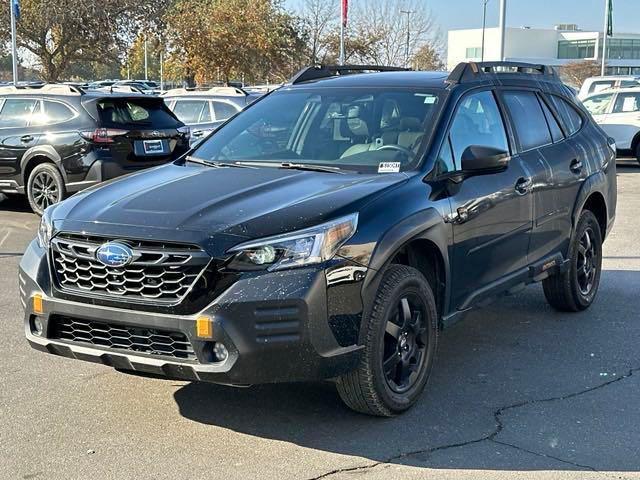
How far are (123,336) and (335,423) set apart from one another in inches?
45.8

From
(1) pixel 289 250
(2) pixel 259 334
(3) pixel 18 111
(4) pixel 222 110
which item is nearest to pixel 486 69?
(1) pixel 289 250

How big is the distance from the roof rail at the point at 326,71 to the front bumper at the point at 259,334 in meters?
2.57

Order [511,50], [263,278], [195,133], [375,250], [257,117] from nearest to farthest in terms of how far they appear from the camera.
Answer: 1. [263,278]
2. [375,250]
3. [257,117]
4. [195,133]
5. [511,50]

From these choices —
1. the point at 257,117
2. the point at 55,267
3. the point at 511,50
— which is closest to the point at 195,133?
the point at 257,117

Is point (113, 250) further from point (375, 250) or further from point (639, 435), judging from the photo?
point (639, 435)

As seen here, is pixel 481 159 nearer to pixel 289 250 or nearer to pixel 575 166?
pixel 289 250

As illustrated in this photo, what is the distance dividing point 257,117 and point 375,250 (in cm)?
193

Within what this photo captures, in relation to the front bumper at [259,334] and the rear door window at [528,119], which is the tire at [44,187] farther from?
the front bumper at [259,334]

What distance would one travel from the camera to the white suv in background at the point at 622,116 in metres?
18.7

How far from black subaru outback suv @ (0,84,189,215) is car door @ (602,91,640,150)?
11.0m

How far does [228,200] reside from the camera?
4.14 metres

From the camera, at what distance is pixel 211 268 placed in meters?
3.76

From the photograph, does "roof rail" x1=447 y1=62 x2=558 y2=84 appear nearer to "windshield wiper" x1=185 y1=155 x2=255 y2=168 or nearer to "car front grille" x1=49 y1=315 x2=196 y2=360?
"windshield wiper" x1=185 y1=155 x2=255 y2=168

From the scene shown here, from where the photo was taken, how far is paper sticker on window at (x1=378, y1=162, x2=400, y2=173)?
470cm
